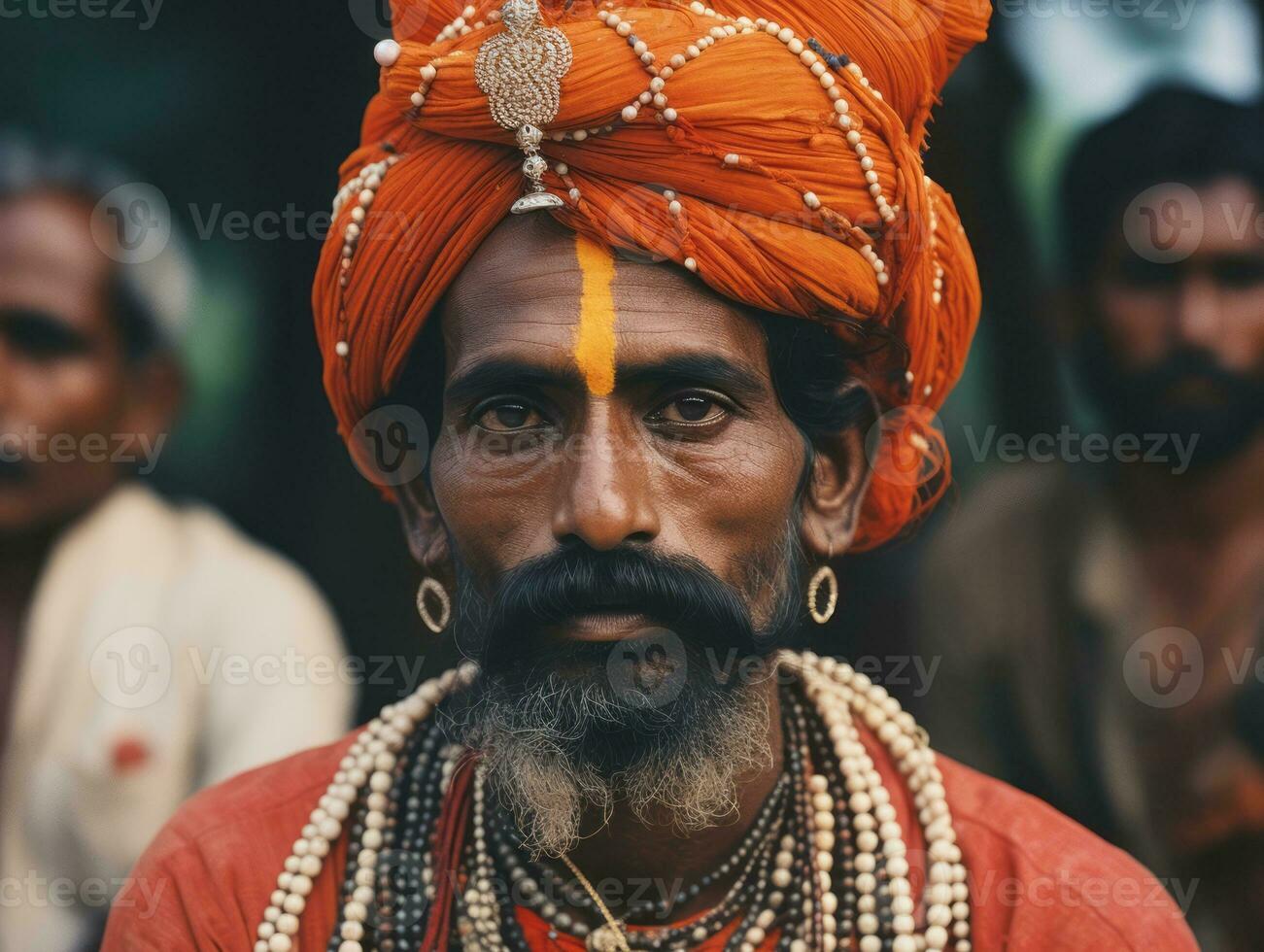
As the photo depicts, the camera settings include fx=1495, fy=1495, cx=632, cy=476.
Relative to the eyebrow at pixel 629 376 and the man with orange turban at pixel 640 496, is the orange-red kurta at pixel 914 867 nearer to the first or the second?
the man with orange turban at pixel 640 496

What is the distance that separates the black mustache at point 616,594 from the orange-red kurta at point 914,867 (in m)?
0.55

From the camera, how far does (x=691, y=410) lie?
2.55 meters

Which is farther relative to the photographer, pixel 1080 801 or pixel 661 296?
pixel 1080 801

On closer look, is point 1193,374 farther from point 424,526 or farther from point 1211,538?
point 424,526

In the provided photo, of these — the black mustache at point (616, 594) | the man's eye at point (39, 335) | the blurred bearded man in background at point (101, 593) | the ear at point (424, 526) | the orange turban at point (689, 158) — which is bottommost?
the blurred bearded man in background at point (101, 593)

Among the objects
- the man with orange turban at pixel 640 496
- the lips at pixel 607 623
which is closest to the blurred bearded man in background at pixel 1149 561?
the man with orange turban at pixel 640 496

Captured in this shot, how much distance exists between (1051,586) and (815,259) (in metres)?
2.71

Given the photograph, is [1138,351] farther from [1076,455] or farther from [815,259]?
[815,259]

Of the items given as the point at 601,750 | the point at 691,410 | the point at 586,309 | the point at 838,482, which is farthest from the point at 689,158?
the point at 601,750

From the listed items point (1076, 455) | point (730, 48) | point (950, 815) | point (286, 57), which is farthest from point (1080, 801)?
point (286, 57)

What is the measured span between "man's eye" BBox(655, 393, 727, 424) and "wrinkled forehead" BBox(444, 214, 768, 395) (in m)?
0.09

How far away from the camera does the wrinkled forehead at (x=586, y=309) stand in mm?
2465

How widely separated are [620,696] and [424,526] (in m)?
0.63

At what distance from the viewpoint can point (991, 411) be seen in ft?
17.2
